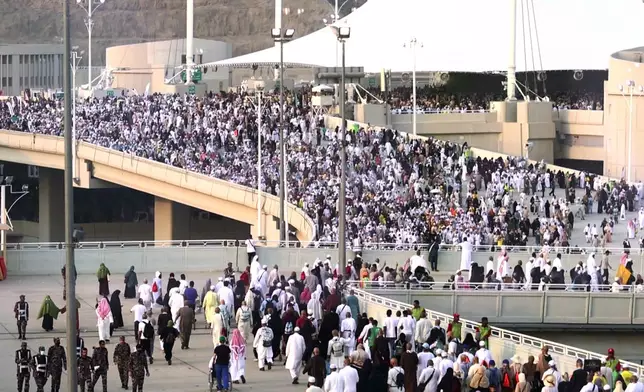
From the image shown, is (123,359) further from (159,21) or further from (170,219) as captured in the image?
(159,21)

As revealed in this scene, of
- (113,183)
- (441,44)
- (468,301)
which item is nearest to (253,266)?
(468,301)

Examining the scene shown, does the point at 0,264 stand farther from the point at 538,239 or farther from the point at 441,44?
the point at 441,44

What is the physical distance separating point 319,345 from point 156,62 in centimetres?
9299

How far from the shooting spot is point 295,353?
22.2 meters

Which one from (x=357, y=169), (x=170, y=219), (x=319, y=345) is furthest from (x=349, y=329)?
(x=170, y=219)

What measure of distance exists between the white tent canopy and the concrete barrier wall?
38.7 m

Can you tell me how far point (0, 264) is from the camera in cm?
3312

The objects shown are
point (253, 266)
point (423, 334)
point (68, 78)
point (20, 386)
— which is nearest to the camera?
point (68, 78)

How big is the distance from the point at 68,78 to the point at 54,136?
42.8 meters

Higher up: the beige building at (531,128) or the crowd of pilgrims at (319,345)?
the beige building at (531,128)

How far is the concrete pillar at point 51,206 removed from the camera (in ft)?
224

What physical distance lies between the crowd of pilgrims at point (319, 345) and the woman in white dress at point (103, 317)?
0.05 ft

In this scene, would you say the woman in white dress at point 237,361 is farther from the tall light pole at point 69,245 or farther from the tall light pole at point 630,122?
the tall light pole at point 630,122

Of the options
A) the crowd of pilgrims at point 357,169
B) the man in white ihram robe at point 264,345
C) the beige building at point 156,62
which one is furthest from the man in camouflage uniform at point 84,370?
the beige building at point 156,62
